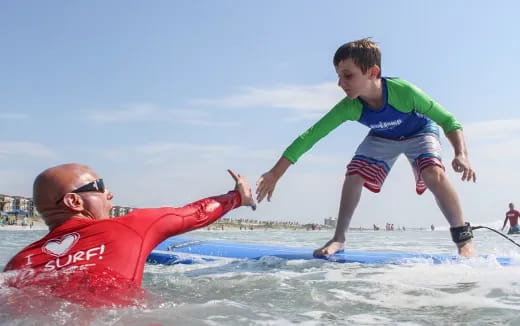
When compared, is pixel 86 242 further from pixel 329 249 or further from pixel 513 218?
pixel 513 218

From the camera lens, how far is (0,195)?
45.7 m

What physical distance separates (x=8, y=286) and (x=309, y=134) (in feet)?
8.16

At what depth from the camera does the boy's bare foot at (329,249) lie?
3865 millimetres

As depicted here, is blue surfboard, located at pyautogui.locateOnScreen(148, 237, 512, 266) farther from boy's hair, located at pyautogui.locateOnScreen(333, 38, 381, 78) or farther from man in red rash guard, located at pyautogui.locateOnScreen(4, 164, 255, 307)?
man in red rash guard, located at pyautogui.locateOnScreen(4, 164, 255, 307)

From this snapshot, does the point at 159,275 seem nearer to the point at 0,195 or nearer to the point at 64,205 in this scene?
the point at 64,205

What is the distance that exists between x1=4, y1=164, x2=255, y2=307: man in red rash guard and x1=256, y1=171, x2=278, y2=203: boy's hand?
4.38 feet

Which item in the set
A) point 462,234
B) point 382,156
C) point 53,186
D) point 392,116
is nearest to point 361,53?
point 392,116

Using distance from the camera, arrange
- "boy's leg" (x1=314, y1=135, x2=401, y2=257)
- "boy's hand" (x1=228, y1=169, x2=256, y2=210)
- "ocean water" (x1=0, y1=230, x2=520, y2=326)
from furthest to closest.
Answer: "boy's leg" (x1=314, y1=135, x2=401, y2=257) → "boy's hand" (x1=228, y1=169, x2=256, y2=210) → "ocean water" (x1=0, y1=230, x2=520, y2=326)

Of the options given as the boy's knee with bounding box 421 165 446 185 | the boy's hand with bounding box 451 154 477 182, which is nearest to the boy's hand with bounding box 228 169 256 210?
the boy's hand with bounding box 451 154 477 182

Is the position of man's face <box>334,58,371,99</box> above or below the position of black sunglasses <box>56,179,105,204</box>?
above

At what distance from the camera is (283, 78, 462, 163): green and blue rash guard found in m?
3.70

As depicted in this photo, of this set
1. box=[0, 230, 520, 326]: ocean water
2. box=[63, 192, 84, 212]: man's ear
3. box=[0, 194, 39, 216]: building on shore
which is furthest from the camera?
box=[0, 194, 39, 216]: building on shore

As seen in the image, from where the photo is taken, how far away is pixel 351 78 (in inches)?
142

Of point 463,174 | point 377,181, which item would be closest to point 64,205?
point 463,174
